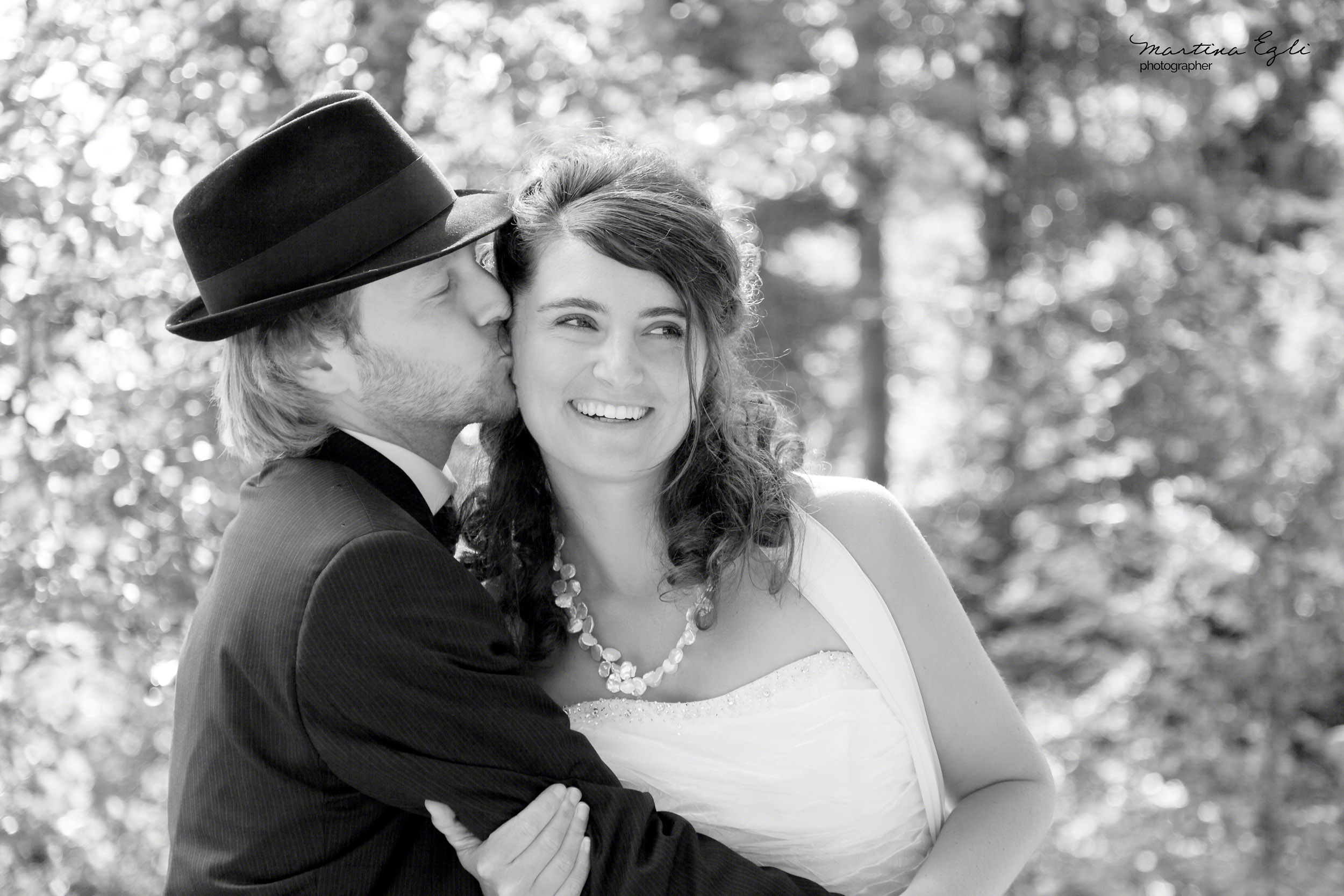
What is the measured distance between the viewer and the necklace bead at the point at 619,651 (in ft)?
8.50

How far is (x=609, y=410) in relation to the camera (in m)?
2.47

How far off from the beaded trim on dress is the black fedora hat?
38.5 inches

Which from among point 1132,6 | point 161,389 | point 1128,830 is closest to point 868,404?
point 1132,6

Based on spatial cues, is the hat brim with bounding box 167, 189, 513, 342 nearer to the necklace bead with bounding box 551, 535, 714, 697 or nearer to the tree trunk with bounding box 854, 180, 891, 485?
the necklace bead with bounding box 551, 535, 714, 697

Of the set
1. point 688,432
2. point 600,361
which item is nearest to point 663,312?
point 600,361

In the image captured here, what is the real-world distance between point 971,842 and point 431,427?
132 centimetres

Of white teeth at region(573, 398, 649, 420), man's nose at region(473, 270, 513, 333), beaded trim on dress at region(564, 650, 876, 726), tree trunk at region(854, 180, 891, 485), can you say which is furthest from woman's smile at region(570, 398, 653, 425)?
tree trunk at region(854, 180, 891, 485)

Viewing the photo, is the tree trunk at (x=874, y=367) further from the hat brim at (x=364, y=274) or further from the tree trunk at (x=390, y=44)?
the hat brim at (x=364, y=274)

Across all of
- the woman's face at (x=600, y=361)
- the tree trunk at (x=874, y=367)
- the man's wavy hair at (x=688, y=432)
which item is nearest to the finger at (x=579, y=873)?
the man's wavy hair at (x=688, y=432)

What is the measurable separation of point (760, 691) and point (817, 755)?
16cm

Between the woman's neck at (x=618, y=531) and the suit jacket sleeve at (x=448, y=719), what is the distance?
20.7 inches

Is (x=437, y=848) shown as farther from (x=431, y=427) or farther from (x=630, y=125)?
(x=630, y=125)
